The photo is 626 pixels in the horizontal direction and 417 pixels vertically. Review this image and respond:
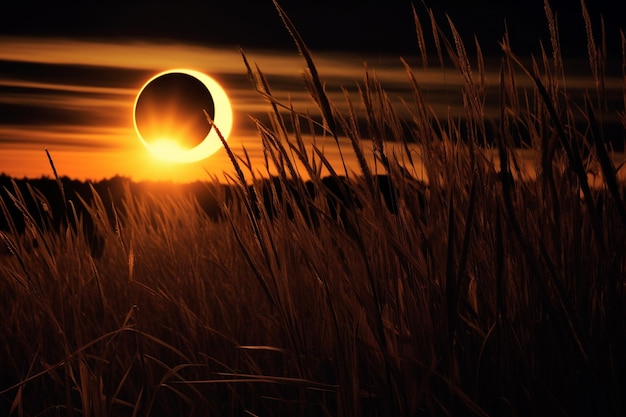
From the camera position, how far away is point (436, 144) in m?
1.46

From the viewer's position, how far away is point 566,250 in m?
1.29

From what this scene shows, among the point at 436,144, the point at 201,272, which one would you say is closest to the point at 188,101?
the point at 201,272

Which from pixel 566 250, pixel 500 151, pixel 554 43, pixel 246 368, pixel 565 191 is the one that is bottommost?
pixel 246 368

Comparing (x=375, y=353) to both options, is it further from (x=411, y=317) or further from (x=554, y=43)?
(x=554, y=43)

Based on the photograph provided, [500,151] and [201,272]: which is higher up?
[500,151]

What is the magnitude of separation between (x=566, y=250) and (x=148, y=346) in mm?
1360

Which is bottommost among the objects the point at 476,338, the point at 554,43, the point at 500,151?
the point at 476,338

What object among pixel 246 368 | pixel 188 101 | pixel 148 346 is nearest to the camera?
pixel 246 368

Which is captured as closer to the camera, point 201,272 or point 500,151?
point 500,151

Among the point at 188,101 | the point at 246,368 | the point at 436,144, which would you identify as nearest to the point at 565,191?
the point at 436,144

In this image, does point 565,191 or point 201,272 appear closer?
point 565,191

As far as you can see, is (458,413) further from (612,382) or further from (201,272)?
(201,272)

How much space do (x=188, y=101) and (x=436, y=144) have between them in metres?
13.3

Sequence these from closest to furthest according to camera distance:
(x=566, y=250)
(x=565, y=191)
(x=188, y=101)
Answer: (x=566, y=250) < (x=565, y=191) < (x=188, y=101)
